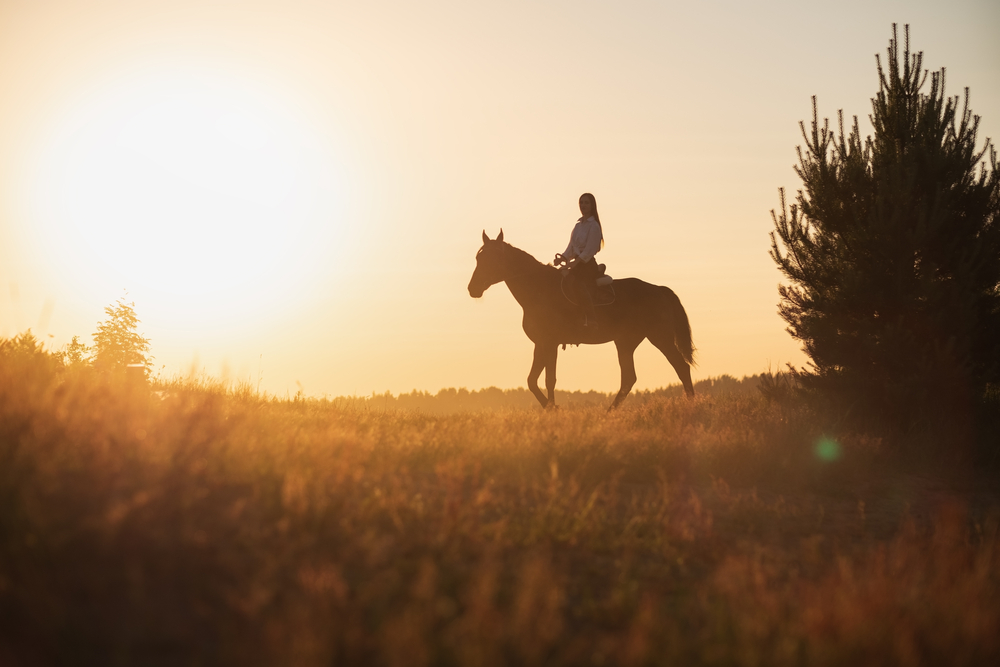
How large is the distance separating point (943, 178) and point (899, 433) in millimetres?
4659

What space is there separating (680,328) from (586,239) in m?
3.59

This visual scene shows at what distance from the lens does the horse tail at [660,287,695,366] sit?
15.0 metres

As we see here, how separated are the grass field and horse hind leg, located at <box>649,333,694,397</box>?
7.98m

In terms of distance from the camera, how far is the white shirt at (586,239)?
12.9 meters

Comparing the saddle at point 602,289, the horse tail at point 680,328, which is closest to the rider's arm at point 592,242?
the saddle at point 602,289

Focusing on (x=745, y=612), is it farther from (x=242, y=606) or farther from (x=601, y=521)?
(x=242, y=606)

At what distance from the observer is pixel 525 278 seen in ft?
43.9

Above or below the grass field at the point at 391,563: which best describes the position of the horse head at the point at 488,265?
above

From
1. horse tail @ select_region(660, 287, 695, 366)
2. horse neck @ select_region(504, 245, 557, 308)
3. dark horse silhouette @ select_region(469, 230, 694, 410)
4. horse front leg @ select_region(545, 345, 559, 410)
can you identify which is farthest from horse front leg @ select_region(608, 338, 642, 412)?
horse neck @ select_region(504, 245, 557, 308)

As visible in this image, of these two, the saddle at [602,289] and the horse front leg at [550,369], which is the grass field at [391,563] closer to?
the horse front leg at [550,369]

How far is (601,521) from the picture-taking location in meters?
5.50

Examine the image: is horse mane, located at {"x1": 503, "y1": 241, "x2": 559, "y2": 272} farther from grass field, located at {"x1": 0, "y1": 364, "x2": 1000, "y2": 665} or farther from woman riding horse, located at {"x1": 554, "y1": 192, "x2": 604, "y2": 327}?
grass field, located at {"x1": 0, "y1": 364, "x2": 1000, "y2": 665}

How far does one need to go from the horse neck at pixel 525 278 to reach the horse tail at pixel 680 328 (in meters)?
3.18

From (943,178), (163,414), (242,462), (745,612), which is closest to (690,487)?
(745,612)
